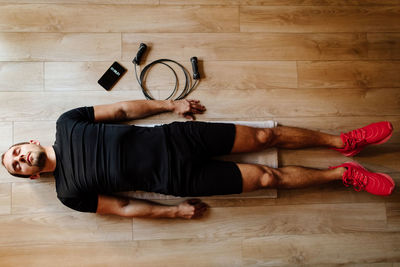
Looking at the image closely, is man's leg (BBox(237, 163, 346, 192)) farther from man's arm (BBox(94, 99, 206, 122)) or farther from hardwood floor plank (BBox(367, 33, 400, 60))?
hardwood floor plank (BBox(367, 33, 400, 60))

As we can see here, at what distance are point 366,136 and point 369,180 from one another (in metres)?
0.25

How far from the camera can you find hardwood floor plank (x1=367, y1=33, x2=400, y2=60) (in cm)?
194

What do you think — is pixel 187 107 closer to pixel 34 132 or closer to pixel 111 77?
pixel 111 77

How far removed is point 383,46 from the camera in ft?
6.40

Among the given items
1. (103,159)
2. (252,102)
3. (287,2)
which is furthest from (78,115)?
(287,2)

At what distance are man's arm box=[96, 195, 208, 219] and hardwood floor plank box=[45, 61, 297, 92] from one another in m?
0.67

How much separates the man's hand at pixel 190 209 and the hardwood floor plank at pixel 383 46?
1471 mm

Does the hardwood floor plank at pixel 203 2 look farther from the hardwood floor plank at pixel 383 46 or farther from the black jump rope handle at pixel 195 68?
the hardwood floor plank at pixel 383 46

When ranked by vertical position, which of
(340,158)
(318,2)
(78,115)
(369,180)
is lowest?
(369,180)

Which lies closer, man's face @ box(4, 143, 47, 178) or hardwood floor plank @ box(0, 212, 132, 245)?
man's face @ box(4, 143, 47, 178)

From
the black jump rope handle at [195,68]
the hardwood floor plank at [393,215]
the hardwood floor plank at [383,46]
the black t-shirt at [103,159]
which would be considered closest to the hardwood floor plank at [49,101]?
the black t-shirt at [103,159]

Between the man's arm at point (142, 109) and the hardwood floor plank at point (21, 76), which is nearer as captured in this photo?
the man's arm at point (142, 109)

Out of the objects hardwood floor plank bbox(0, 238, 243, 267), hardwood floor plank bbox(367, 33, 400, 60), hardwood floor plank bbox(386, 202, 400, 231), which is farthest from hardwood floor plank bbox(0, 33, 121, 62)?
hardwood floor plank bbox(386, 202, 400, 231)

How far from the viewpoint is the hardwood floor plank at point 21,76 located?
181 centimetres
